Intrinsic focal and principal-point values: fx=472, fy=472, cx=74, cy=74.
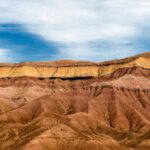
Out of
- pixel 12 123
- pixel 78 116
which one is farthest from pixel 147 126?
pixel 12 123

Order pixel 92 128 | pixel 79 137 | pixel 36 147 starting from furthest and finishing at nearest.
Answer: pixel 92 128 < pixel 79 137 < pixel 36 147

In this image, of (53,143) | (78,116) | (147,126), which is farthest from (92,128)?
(53,143)

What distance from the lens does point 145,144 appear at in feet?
548

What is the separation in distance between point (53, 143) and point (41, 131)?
14831 millimetres

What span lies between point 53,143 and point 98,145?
15359 mm

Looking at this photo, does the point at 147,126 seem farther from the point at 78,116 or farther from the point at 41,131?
the point at 41,131

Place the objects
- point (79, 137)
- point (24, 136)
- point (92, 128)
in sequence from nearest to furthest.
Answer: point (79, 137)
point (24, 136)
point (92, 128)

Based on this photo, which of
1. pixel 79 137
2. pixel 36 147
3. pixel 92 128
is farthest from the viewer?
pixel 92 128

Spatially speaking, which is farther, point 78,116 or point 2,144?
point 78,116

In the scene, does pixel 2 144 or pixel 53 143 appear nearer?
pixel 53 143

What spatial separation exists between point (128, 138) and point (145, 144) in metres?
17.6

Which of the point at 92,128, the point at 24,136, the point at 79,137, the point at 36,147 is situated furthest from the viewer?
the point at 92,128

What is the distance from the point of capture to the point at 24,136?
584ft

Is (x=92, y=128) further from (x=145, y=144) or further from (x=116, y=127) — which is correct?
(x=145, y=144)
